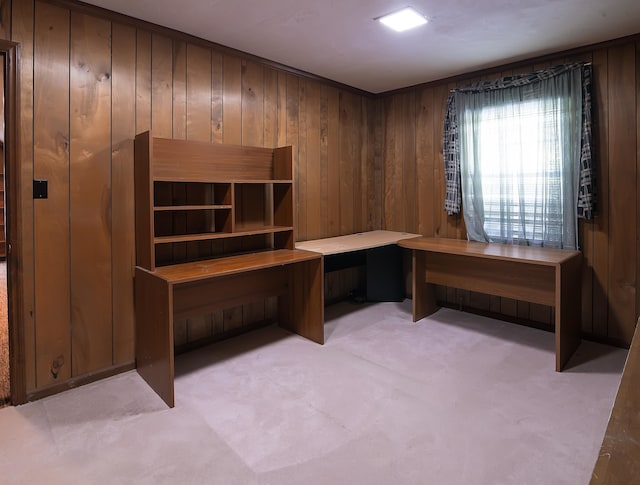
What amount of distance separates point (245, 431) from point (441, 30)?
9.11ft

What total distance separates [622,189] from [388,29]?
2.07 metres

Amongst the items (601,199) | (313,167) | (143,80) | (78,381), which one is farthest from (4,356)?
(601,199)

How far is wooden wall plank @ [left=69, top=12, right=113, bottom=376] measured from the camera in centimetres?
245

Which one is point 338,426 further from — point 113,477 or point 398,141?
point 398,141

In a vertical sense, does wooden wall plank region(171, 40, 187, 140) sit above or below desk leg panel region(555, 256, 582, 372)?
above

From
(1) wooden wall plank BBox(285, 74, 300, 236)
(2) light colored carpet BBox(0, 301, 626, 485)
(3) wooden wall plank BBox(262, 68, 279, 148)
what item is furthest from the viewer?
(1) wooden wall plank BBox(285, 74, 300, 236)

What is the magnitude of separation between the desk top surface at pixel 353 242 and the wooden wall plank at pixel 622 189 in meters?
1.69

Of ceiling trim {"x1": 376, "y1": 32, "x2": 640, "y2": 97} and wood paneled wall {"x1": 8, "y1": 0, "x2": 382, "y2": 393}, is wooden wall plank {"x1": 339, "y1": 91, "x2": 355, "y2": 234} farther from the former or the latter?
wood paneled wall {"x1": 8, "y1": 0, "x2": 382, "y2": 393}

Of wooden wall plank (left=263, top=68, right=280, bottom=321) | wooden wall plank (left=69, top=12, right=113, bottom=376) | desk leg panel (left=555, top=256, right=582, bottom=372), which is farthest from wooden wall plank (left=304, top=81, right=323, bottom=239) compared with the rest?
desk leg panel (left=555, top=256, right=582, bottom=372)

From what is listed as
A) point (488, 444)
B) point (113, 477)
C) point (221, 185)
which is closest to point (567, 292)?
point (488, 444)

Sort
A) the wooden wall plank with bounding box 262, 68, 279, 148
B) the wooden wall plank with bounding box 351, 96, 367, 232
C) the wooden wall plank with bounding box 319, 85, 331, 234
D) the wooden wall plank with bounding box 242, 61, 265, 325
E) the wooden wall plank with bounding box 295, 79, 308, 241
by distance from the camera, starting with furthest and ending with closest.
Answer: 1. the wooden wall plank with bounding box 351, 96, 367, 232
2. the wooden wall plank with bounding box 319, 85, 331, 234
3. the wooden wall plank with bounding box 295, 79, 308, 241
4. the wooden wall plank with bounding box 262, 68, 279, 148
5. the wooden wall plank with bounding box 242, 61, 265, 325

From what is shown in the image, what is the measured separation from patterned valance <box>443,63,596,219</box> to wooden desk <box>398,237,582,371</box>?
0.40m

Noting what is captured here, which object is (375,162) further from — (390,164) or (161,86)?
(161,86)

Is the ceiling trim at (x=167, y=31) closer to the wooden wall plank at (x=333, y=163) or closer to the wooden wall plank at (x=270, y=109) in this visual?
the wooden wall plank at (x=270, y=109)
